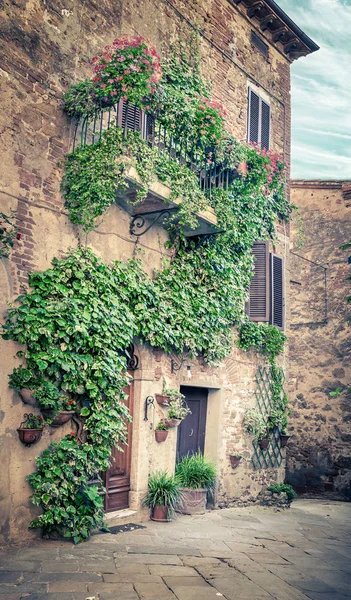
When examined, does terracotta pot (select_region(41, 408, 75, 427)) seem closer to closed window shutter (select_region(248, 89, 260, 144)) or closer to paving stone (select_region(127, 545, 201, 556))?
paving stone (select_region(127, 545, 201, 556))

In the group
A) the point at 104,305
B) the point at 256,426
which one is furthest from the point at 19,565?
the point at 256,426

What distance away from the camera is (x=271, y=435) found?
1055 centimetres

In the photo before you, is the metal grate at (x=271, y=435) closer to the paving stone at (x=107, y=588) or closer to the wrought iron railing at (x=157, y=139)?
the wrought iron railing at (x=157, y=139)

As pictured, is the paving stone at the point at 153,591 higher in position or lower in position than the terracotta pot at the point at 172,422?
lower

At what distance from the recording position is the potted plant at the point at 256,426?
9789 millimetres

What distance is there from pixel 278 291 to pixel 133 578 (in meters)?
6.91

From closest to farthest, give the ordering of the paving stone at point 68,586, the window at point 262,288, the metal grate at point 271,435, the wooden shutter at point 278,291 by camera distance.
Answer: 1. the paving stone at point 68,586
2. the window at point 262,288
3. the metal grate at point 271,435
4. the wooden shutter at point 278,291

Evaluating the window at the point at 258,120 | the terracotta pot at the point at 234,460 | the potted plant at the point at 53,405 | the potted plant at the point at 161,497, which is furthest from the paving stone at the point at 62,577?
the window at the point at 258,120

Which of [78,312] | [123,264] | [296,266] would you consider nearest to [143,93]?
[123,264]

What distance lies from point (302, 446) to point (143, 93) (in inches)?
392

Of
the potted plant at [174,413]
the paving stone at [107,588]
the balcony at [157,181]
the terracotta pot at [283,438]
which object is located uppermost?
the balcony at [157,181]

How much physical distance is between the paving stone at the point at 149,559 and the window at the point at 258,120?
7.89 m

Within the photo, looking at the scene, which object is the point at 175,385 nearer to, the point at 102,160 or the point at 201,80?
the point at 102,160

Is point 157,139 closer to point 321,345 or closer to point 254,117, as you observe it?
point 254,117
